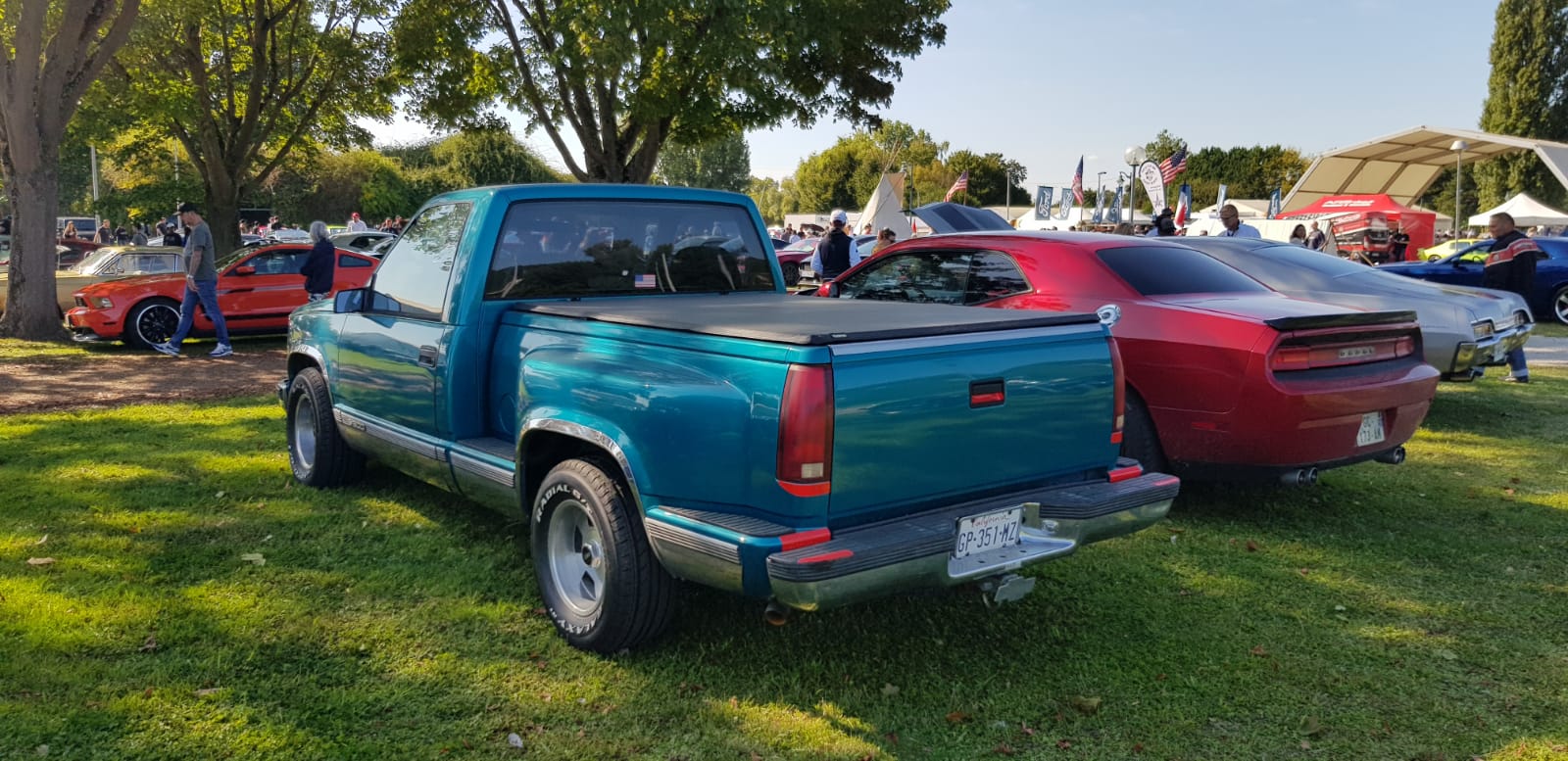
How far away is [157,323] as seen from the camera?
505 inches

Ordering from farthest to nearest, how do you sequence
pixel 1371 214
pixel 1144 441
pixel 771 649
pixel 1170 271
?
pixel 1371 214
pixel 1170 271
pixel 1144 441
pixel 771 649

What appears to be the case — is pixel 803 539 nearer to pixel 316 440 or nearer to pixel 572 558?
pixel 572 558

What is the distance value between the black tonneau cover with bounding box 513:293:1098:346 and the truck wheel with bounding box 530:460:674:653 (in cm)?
62

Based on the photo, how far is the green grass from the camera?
3232 millimetres

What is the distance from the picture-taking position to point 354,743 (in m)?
3.15

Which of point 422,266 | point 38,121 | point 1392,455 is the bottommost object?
point 1392,455

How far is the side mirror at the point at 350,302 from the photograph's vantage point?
5341 millimetres

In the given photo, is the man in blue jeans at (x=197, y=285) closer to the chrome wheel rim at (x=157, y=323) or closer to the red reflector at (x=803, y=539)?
the chrome wheel rim at (x=157, y=323)

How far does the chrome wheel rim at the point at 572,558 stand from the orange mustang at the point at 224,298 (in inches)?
430

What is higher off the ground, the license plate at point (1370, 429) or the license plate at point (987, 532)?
the license plate at point (1370, 429)

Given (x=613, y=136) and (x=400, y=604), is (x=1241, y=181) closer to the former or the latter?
(x=613, y=136)

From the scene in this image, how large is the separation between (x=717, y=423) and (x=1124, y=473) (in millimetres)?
1730

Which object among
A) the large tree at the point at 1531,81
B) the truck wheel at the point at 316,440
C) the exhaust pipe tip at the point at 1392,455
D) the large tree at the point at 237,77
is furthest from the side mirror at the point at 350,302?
the large tree at the point at 1531,81

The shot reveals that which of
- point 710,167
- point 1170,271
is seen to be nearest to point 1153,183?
point 1170,271
